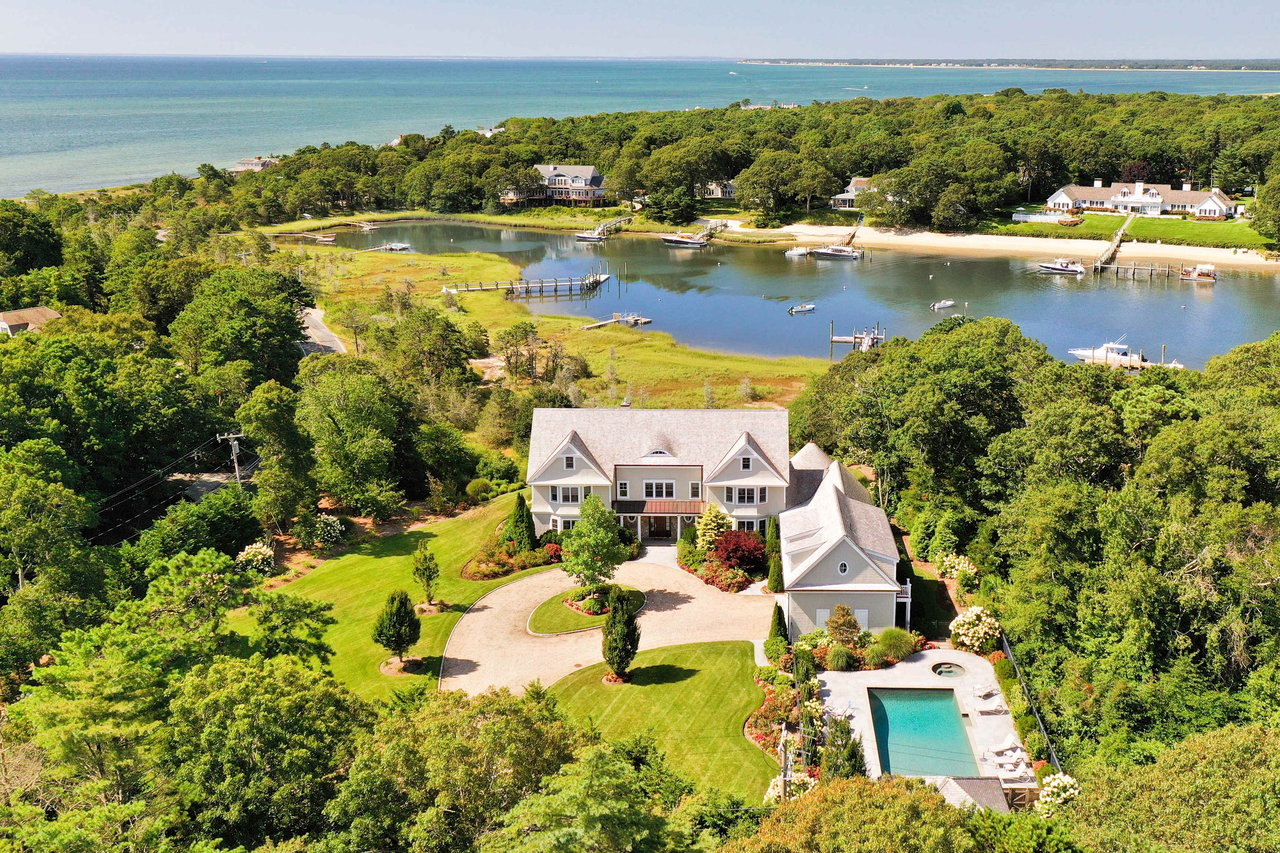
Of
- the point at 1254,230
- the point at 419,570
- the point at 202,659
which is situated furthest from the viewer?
the point at 1254,230

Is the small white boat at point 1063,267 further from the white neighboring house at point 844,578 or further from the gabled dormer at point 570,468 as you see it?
the gabled dormer at point 570,468

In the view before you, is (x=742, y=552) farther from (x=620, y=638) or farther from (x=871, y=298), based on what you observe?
(x=871, y=298)

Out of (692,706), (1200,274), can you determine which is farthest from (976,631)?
(1200,274)

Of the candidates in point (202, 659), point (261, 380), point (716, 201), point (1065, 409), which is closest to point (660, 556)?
point (1065, 409)

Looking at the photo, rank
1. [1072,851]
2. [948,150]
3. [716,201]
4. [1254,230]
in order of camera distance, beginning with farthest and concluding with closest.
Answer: [716,201] < [948,150] < [1254,230] < [1072,851]

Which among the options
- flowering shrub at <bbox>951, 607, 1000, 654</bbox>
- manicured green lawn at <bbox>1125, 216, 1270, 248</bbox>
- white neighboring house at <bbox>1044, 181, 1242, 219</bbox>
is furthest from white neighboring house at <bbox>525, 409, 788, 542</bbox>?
white neighboring house at <bbox>1044, 181, 1242, 219</bbox>

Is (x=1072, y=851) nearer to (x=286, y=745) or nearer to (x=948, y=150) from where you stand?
(x=286, y=745)

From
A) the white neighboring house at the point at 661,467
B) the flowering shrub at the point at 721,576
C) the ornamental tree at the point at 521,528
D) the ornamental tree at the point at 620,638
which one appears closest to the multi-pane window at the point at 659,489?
the white neighboring house at the point at 661,467
